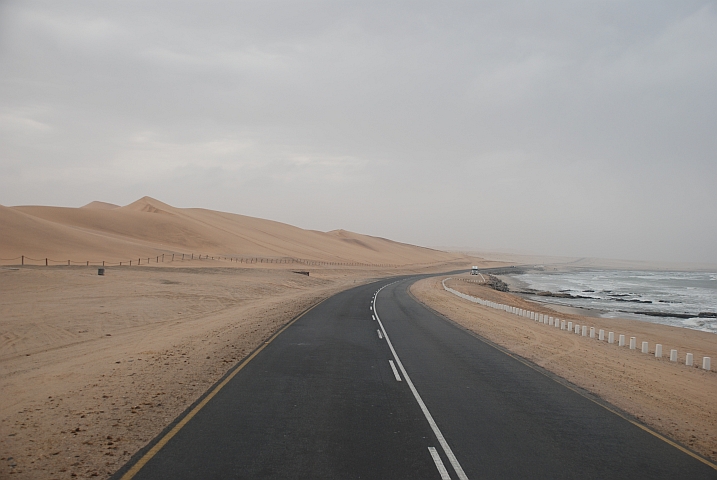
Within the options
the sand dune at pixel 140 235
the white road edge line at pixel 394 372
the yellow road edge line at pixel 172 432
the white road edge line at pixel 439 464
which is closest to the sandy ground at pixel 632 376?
the white road edge line at pixel 439 464

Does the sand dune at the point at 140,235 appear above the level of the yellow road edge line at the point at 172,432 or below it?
above

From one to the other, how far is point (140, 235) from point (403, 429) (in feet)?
321

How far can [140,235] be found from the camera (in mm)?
96062

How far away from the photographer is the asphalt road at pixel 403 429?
6336 millimetres

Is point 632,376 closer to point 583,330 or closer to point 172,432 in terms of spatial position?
point 583,330

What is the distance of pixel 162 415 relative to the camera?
27.3 feet

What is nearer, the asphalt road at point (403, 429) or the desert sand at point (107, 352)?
the asphalt road at point (403, 429)

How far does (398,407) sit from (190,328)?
1360 centimetres

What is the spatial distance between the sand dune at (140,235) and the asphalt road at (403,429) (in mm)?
52429

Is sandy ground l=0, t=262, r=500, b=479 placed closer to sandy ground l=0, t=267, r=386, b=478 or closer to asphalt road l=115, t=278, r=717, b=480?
sandy ground l=0, t=267, r=386, b=478

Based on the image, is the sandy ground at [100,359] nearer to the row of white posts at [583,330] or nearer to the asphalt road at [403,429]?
the asphalt road at [403,429]

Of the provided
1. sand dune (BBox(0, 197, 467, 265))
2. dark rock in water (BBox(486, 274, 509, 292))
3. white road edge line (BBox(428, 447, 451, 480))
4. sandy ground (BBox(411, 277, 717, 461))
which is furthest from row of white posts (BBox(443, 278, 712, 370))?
sand dune (BBox(0, 197, 467, 265))

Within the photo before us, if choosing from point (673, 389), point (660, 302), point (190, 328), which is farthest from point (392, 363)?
point (660, 302)

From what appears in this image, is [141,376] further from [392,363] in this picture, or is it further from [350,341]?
[350,341]
